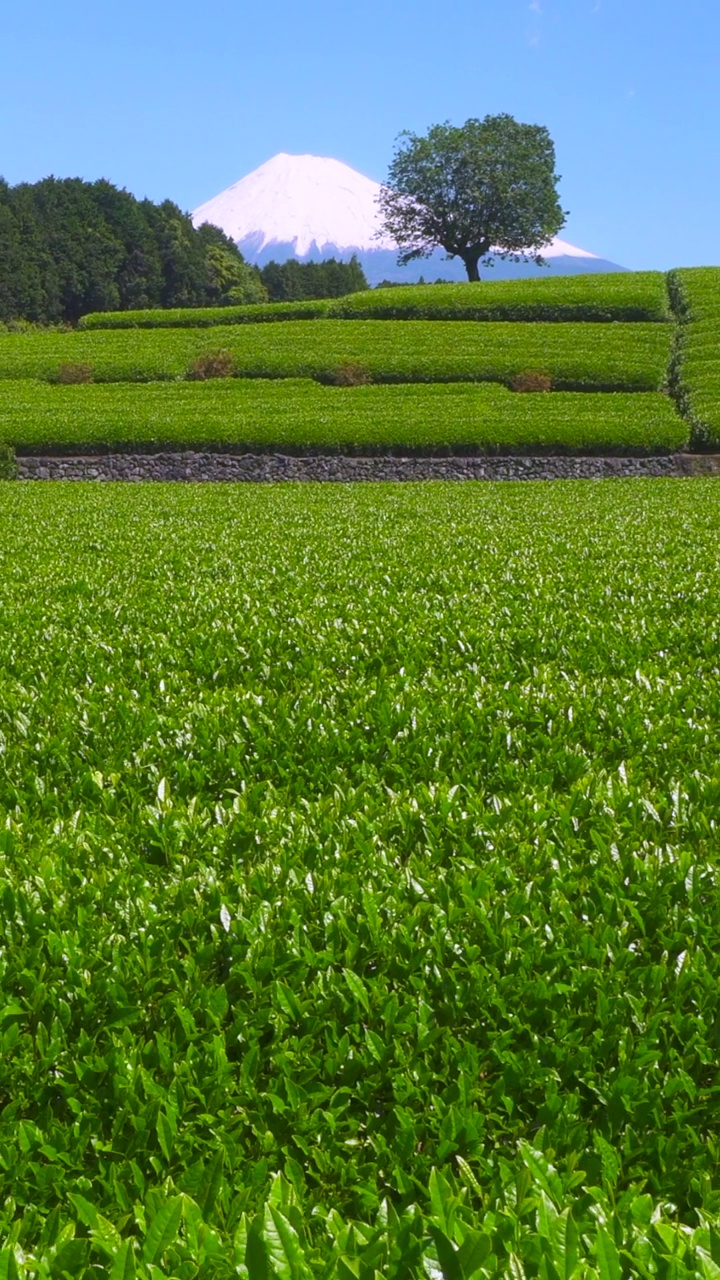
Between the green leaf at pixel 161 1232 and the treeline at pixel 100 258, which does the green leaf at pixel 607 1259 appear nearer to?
the green leaf at pixel 161 1232

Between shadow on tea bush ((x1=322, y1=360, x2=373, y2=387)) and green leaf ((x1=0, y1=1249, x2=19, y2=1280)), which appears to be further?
shadow on tea bush ((x1=322, y1=360, x2=373, y2=387))

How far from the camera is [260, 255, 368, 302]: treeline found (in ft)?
477

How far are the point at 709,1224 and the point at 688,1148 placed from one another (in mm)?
614

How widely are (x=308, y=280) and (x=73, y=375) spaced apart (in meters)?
104

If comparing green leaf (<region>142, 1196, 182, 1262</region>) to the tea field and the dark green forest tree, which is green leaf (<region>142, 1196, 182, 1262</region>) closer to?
the tea field

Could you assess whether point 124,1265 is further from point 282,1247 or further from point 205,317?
point 205,317

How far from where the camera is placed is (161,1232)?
87.7 inches

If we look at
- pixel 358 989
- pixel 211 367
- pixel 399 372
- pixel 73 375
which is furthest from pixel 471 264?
pixel 358 989

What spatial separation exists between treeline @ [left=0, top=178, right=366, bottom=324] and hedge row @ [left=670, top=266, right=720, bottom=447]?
71099 mm

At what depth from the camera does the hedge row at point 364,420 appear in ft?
125

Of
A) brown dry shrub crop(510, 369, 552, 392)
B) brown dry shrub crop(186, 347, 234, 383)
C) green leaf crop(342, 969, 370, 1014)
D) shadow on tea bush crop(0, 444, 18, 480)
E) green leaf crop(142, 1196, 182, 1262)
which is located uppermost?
brown dry shrub crop(186, 347, 234, 383)

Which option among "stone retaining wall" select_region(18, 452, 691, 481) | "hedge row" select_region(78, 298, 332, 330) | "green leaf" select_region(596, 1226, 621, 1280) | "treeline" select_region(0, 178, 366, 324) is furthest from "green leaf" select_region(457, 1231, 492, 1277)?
"treeline" select_region(0, 178, 366, 324)

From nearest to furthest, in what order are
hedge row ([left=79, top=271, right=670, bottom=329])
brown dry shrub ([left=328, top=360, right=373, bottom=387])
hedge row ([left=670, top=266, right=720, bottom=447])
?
1. hedge row ([left=670, top=266, right=720, bottom=447])
2. brown dry shrub ([left=328, top=360, right=373, bottom=387])
3. hedge row ([left=79, top=271, right=670, bottom=329])

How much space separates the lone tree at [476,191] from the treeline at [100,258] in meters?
34.2
